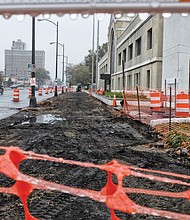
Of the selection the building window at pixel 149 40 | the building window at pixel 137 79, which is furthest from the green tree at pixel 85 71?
the building window at pixel 149 40

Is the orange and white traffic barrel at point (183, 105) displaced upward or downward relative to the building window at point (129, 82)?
downward

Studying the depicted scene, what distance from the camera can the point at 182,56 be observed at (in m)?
24.7

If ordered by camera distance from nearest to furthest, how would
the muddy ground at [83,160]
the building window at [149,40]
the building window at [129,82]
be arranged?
the muddy ground at [83,160]
the building window at [149,40]
the building window at [129,82]

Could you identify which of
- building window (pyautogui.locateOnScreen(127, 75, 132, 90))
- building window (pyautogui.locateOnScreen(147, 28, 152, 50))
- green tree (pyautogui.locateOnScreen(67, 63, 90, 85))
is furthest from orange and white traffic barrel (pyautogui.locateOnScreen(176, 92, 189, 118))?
green tree (pyautogui.locateOnScreen(67, 63, 90, 85))

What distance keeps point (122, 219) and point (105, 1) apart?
2760 millimetres

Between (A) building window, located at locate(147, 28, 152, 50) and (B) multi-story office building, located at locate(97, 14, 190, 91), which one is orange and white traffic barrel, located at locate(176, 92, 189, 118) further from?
(A) building window, located at locate(147, 28, 152, 50)

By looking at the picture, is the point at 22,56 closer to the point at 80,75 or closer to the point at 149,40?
the point at 149,40

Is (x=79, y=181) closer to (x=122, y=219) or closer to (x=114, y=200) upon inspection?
(x=122, y=219)

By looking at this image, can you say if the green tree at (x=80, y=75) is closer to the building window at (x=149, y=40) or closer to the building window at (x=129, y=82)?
the building window at (x=129, y=82)

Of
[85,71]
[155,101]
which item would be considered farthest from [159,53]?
[85,71]

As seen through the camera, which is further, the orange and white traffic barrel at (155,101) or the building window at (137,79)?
the building window at (137,79)

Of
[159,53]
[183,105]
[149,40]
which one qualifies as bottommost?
[183,105]

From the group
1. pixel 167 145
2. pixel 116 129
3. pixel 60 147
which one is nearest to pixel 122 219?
pixel 60 147

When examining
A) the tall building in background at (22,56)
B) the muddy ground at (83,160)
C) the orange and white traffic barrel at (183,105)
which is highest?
the tall building in background at (22,56)
